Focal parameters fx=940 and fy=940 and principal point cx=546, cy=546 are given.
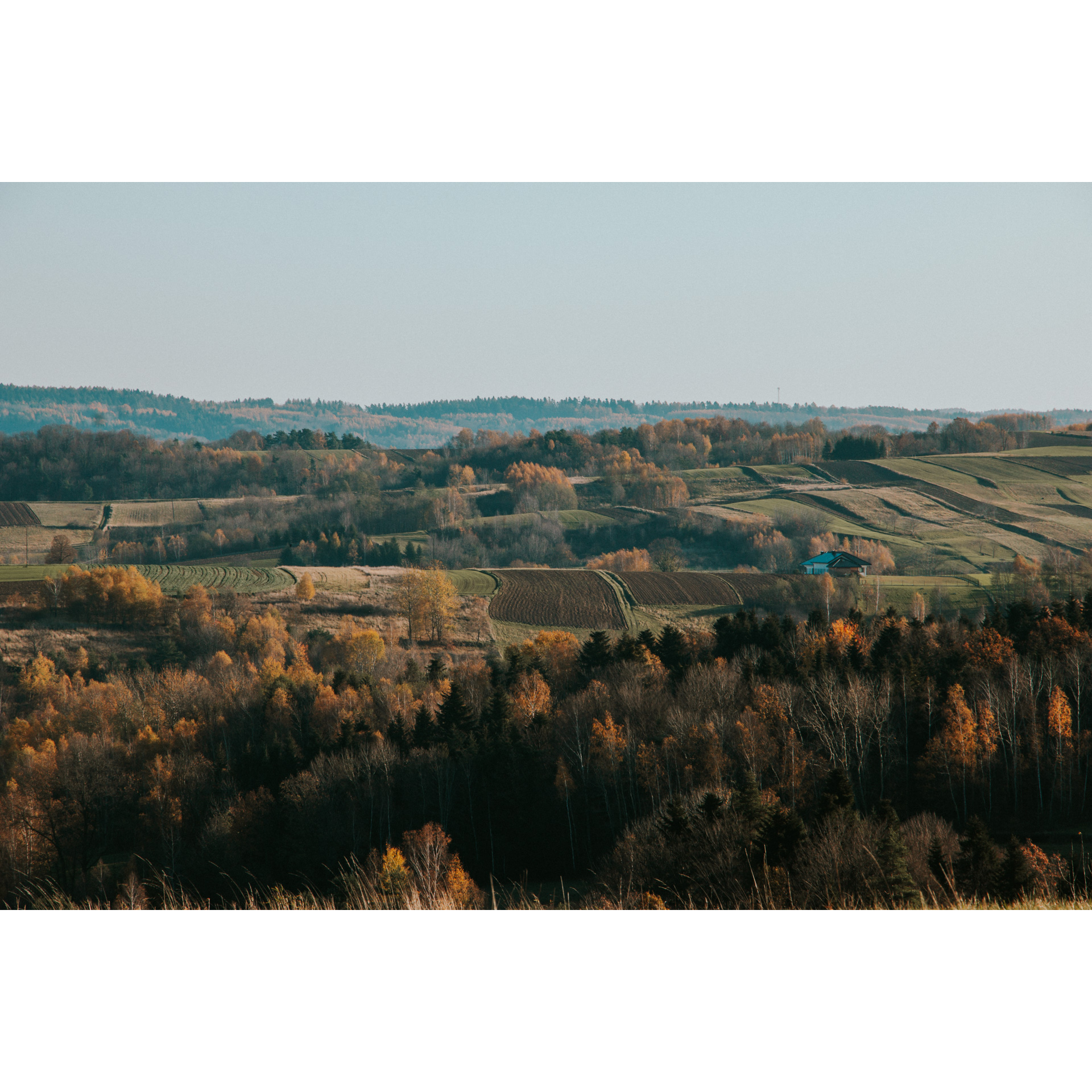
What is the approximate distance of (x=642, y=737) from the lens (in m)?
28.6

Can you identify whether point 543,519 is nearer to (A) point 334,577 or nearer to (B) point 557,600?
(A) point 334,577

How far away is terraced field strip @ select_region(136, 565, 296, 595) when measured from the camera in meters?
65.9

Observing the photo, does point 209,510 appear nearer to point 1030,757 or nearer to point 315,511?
point 315,511

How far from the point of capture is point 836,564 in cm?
6694

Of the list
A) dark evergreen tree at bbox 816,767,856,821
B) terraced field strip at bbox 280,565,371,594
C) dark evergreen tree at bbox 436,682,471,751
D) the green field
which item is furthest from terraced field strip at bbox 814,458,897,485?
dark evergreen tree at bbox 816,767,856,821

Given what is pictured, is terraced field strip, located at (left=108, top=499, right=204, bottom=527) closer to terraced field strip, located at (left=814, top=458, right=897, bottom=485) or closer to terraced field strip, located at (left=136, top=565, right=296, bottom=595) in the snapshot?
terraced field strip, located at (left=136, top=565, right=296, bottom=595)

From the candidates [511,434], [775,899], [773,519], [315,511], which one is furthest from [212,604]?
[511,434]

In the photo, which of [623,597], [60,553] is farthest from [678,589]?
[60,553]

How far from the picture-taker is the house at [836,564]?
65438 millimetres

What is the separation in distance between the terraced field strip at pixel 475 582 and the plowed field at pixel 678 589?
9415 mm

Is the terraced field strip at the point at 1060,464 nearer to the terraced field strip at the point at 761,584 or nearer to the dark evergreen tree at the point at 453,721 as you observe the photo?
the terraced field strip at the point at 761,584

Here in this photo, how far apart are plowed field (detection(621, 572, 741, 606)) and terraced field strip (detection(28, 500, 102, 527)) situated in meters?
53.3

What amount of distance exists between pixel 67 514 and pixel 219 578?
31348mm

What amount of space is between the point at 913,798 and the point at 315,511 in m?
75.2
